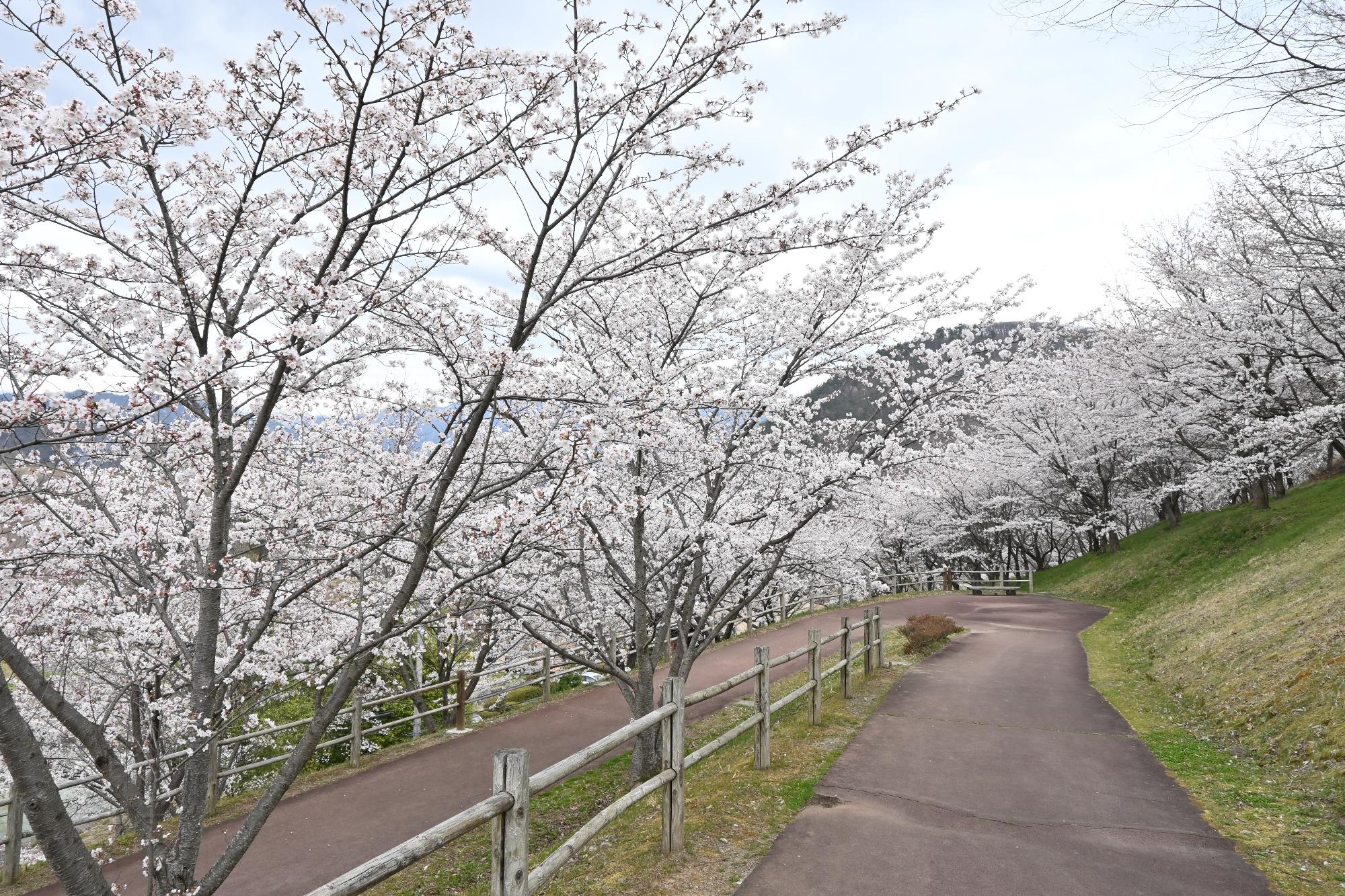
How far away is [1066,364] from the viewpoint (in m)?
24.9

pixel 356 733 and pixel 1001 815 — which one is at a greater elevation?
pixel 1001 815

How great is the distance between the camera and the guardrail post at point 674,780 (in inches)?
199

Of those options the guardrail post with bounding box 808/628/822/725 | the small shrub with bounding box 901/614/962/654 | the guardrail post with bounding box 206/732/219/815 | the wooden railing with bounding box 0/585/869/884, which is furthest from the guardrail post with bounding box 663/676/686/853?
the small shrub with bounding box 901/614/962/654

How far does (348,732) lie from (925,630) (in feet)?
42.5

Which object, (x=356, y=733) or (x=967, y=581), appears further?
(x=967, y=581)

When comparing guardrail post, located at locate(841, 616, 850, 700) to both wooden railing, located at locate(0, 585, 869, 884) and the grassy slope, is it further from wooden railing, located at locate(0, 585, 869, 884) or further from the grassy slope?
wooden railing, located at locate(0, 585, 869, 884)

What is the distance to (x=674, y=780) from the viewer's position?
16.7ft

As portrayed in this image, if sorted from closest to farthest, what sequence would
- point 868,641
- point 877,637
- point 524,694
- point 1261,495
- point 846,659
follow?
point 846,659
point 868,641
point 877,637
point 1261,495
point 524,694

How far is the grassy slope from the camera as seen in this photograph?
528 cm

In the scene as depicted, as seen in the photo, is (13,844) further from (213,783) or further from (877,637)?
(877,637)

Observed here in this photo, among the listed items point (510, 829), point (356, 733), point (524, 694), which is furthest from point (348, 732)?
point (510, 829)

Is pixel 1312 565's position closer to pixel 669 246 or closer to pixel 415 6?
pixel 669 246

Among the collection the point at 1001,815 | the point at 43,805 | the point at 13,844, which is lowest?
the point at 13,844

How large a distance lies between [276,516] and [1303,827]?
9204mm
